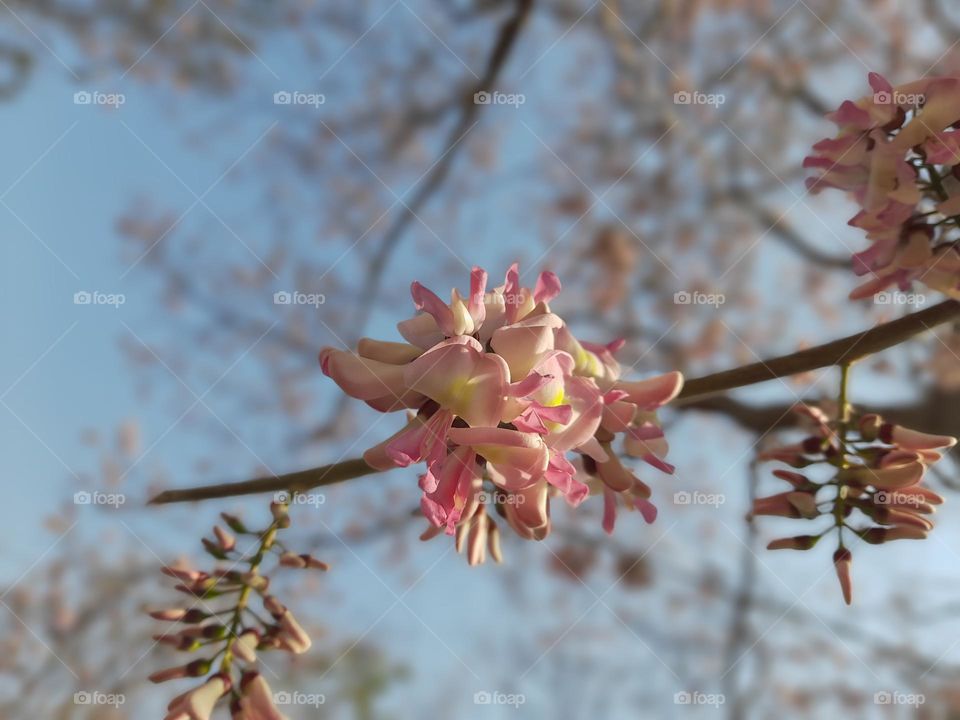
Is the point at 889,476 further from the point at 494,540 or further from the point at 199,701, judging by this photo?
the point at 199,701

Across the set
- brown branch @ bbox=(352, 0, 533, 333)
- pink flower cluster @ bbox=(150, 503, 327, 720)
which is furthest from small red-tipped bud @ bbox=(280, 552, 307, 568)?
brown branch @ bbox=(352, 0, 533, 333)

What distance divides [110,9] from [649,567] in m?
2.51

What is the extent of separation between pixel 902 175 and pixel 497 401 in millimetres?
319

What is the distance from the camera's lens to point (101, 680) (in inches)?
76.9

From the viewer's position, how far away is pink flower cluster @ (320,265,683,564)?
349 millimetres

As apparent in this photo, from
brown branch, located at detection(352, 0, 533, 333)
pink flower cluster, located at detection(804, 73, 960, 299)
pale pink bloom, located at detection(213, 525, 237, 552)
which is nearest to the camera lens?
pink flower cluster, located at detection(804, 73, 960, 299)

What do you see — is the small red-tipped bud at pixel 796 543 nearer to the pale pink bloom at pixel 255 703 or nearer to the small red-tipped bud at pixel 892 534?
the small red-tipped bud at pixel 892 534

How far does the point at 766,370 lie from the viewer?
41 cm

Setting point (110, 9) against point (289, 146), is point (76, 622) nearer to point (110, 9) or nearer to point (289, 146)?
point (289, 146)

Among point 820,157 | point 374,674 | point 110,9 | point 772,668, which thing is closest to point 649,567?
point 772,668

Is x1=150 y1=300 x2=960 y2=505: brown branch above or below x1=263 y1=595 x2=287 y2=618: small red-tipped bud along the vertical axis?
above

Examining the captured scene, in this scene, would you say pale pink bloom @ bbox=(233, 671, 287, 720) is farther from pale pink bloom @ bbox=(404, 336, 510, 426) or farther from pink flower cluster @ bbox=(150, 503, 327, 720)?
pale pink bloom @ bbox=(404, 336, 510, 426)

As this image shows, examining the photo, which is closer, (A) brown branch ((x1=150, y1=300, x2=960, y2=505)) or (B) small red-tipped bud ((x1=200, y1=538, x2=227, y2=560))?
(A) brown branch ((x1=150, y1=300, x2=960, y2=505))

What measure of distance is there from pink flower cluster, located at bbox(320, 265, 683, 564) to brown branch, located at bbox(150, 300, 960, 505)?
3 centimetres
